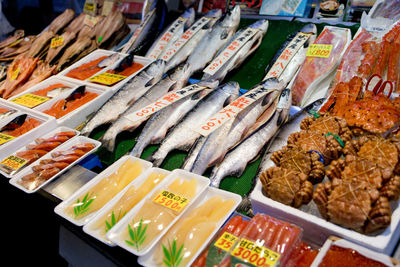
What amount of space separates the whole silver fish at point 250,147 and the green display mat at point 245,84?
0.07 meters

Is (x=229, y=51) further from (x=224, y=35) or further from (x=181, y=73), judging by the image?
(x=181, y=73)

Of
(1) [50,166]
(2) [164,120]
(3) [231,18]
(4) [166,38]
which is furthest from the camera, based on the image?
(4) [166,38]

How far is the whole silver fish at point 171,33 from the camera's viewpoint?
4.00m

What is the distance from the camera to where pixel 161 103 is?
2662 millimetres

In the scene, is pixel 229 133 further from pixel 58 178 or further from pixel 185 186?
pixel 58 178

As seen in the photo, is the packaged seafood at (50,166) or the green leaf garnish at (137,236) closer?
the green leaf garnish at (137,236)

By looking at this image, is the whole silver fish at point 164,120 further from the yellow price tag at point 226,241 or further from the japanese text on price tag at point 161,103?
the yellow price tag at point 226,241

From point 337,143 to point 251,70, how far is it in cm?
189

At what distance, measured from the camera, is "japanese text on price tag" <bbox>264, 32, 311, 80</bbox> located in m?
3.02

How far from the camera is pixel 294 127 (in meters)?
2.26

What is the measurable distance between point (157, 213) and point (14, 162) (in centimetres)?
145

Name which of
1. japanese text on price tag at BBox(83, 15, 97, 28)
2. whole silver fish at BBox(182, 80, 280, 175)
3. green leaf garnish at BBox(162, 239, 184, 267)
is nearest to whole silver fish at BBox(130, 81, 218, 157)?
whole silver fish at BBox(182, 80, 280, 175)

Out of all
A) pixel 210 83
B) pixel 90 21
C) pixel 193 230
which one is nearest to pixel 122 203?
pixel 193 230

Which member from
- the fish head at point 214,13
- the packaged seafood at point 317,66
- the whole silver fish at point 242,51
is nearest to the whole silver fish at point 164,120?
the whole silver fish at point 242,51
